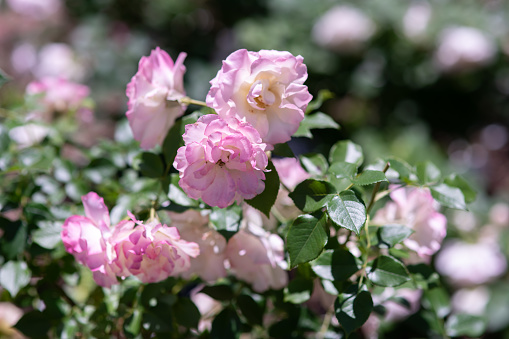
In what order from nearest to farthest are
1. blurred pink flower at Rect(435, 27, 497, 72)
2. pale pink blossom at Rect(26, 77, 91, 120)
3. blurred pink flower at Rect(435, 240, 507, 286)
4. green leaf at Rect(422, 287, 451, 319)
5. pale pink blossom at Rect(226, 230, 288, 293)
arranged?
1. pale pink blossom at Rect(226, 230, 288, 293)
2. green leaf at Rect(422, 287, 451, 319)
3. pale pink blossom at Rect(26, 77, 91, 120)
4. blurred pink flower at Rect(435, 240, 507, 286)
5. blurred pink flower at Rect(435, 27, 497, 72)

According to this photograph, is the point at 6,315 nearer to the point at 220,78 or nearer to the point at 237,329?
the point at 237,329

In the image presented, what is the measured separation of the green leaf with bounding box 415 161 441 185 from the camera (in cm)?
52

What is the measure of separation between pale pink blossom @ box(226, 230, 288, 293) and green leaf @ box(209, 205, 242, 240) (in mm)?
42

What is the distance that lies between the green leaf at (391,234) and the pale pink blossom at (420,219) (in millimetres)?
46

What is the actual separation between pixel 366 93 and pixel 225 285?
183 cm

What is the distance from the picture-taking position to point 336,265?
1.54 ft

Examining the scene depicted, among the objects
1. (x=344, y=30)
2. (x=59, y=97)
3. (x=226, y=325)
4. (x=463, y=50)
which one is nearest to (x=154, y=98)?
(x=226, y=325)

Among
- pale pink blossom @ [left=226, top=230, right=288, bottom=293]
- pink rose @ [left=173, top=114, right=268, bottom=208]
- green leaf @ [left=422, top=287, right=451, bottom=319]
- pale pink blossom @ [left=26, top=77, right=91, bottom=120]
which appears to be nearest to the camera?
pink rose @ [left=173, top=114, right=268, bottom=208]

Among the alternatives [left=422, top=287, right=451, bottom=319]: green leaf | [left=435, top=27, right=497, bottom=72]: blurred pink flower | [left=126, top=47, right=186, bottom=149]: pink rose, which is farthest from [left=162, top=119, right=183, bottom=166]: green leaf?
[left=435, top=27, right=497, bottom=72]: blurred pink flower

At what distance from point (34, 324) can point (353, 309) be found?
38cm

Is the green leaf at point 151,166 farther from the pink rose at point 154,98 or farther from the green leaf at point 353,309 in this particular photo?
the green leaf at point 353,309

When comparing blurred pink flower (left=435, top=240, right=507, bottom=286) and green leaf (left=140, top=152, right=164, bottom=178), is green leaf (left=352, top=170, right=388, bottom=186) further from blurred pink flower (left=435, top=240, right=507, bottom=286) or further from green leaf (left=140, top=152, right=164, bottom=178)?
blurred pink flower (left=435, top=240, right=507, bottom=286)

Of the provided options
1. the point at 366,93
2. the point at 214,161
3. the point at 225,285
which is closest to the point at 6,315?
the point at 225,285

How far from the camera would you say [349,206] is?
42cm
